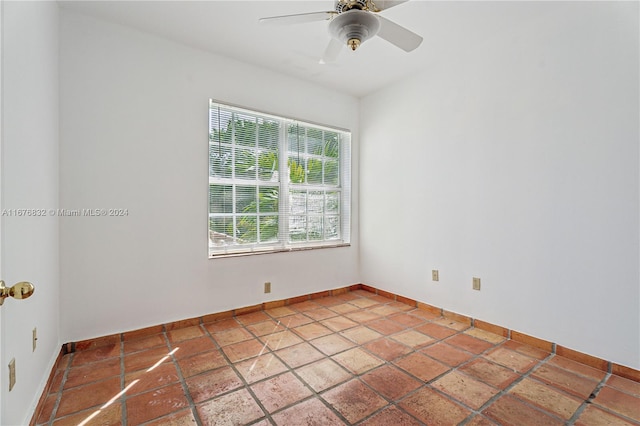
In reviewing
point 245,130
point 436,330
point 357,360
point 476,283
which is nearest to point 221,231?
point 245,130

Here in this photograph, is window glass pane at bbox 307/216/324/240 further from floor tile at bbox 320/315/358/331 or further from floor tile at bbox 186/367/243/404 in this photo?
floor tile at bbox 186/367/243/404

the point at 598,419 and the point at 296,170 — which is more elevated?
the point at 296,170

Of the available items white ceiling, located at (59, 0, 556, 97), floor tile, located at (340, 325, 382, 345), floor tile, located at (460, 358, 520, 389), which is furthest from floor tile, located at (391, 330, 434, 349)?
white ceiling, located at (59, 0, 556, 97)

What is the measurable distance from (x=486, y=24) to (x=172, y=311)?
365 cm

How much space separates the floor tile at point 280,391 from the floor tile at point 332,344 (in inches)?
17.4

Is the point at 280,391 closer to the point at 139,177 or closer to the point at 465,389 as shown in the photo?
the point at 465,389

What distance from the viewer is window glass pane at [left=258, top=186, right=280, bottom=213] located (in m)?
3.32

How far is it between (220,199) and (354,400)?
2.14m

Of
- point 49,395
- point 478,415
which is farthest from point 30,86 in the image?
point 478,415

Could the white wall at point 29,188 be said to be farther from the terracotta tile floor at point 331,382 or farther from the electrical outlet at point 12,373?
the terracotta tile floor at point 331,382

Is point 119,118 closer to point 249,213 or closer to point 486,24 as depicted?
point 249,213

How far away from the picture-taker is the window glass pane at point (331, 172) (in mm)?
3881

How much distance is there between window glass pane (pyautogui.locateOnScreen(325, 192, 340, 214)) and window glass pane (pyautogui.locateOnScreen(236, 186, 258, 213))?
1.03m

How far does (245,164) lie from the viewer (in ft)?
10.5
